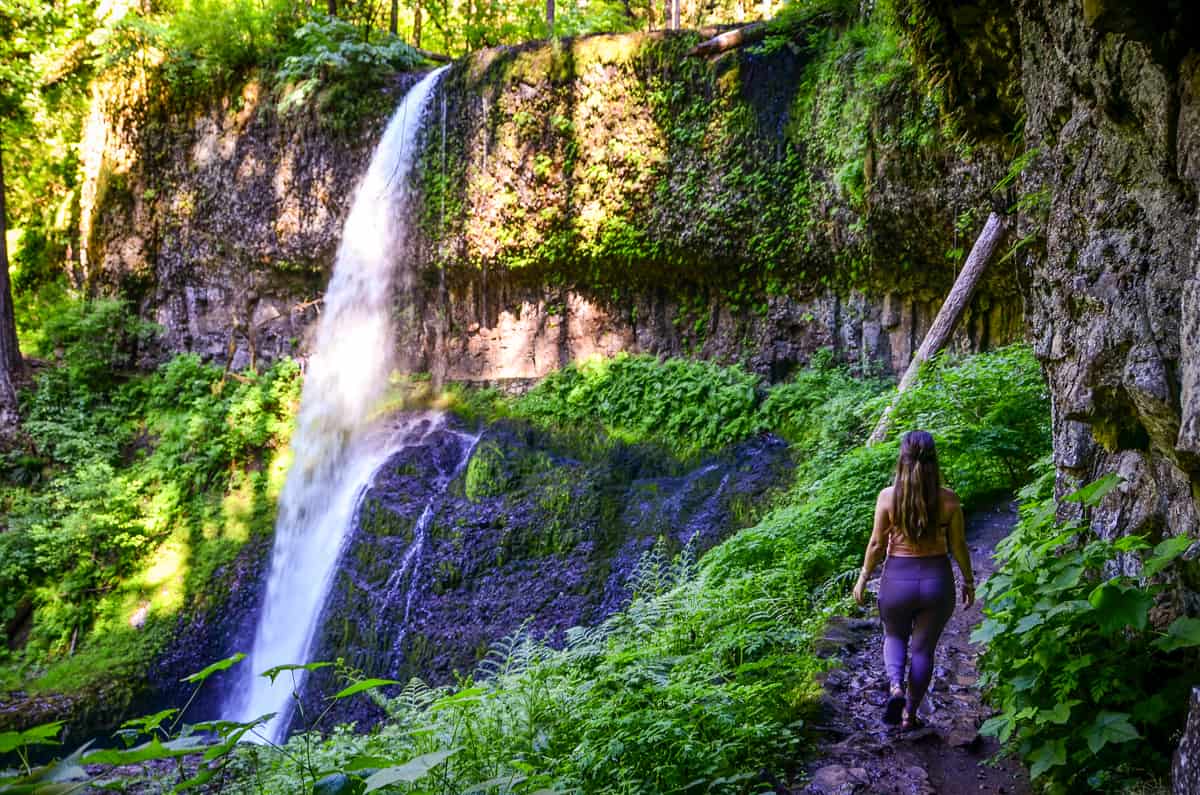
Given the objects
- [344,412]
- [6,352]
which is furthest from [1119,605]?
[6,352]

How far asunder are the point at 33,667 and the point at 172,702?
7.59 ft

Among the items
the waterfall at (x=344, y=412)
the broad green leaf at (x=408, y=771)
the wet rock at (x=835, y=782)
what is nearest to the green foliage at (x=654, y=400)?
the waterfall at (x=344, y=412)

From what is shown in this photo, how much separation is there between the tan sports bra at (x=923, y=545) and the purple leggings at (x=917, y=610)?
0.08ft

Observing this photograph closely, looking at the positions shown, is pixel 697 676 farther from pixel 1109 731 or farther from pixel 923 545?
pixel 1109 731

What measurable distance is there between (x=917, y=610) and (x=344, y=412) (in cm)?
1216

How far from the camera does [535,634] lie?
903cm

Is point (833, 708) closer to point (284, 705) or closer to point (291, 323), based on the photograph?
point (284, 705)

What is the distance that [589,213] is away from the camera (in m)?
13.1

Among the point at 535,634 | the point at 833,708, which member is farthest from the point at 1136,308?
the point at 535,634

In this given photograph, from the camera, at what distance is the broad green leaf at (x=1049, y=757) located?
2805 mm

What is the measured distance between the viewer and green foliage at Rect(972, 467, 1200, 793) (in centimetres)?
269

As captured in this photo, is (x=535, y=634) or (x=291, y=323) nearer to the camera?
(x=535, y=634)

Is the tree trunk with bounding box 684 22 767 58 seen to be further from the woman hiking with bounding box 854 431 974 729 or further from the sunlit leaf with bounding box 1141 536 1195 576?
the sunlit leaf with bounding box 1141 536 1195 576

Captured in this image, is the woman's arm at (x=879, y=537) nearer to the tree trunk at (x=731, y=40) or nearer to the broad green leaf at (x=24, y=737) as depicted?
the broad green leaf at (x=24, y=737)
